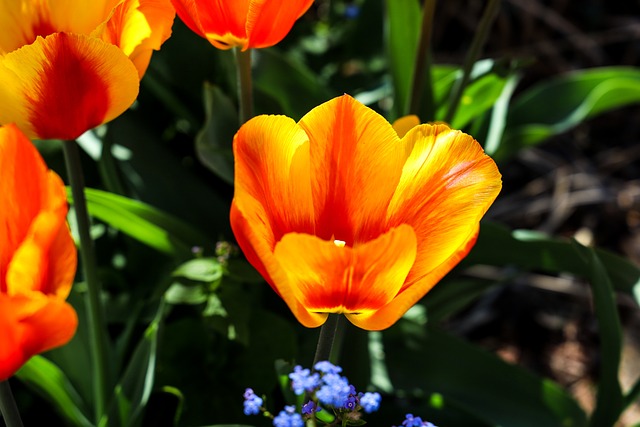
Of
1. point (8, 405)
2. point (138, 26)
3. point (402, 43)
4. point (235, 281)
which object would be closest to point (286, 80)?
point (402, 43)

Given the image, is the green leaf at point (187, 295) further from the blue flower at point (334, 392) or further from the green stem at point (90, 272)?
the blue flower at point (334, 392)

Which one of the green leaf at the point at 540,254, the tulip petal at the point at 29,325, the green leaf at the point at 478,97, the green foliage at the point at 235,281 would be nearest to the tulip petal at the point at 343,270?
the tulip petal at the point at 29,325

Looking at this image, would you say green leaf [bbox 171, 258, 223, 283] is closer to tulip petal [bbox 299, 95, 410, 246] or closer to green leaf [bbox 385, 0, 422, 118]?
tulip petal [bbox 299, 95, 410, 246]

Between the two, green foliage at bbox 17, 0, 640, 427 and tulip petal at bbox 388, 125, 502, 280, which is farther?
green foliage at bbox 17, 0, 640, 427

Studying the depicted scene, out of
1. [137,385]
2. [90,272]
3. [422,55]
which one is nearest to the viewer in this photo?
[90,272]

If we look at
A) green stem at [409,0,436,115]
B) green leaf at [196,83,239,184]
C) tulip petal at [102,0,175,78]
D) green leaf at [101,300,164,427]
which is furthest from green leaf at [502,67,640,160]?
tulip petal at [102,0,175,78]

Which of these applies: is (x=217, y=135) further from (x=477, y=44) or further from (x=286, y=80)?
(x=477, y=44)
